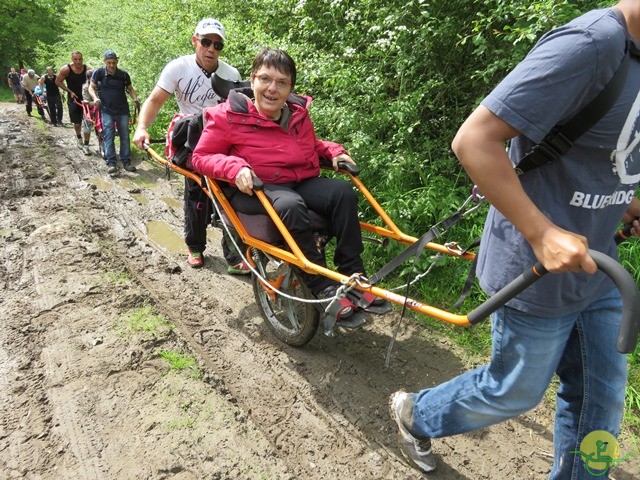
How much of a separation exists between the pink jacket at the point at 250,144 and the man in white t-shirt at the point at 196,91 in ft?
4.13

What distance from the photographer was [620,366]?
5.82 feet

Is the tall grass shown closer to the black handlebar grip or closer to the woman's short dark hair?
the woman's short dark hair

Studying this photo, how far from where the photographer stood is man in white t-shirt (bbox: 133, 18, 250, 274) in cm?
434

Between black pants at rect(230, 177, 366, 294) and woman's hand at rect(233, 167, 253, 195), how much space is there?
173mm

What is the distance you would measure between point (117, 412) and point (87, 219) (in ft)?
12.0

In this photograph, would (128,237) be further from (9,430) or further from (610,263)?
(610,263)

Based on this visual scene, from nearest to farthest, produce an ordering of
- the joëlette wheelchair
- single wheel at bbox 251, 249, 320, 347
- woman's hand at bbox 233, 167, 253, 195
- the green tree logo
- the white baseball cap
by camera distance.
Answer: the green tree logo, the joëlette wheelchair, woman's hand at bbox 233, 167, 253, 195, single wheel at bbox 251, 249, 320, 347, the white baseball cap

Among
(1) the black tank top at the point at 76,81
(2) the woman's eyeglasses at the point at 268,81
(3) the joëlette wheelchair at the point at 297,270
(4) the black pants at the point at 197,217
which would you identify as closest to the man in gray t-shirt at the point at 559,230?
(3) the joëlette wheelchair at the point at 297,270

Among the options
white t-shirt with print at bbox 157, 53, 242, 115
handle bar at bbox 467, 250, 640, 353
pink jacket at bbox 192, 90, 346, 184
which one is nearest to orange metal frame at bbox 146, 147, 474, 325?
pink jacket at bbox 192, 90, 346, 184

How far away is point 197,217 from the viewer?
4.68 metres

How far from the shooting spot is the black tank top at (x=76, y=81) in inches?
396

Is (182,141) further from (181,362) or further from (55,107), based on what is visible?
(55,107)

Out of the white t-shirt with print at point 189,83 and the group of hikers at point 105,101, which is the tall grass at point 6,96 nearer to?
the group of hikers at point 105,101

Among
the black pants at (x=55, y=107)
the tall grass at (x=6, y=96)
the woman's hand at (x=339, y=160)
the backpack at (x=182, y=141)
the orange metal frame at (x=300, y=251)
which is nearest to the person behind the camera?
the orange metal frame at (x=300, y=251)
